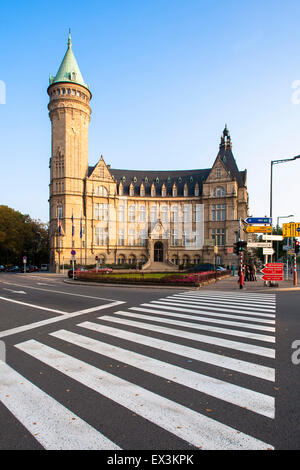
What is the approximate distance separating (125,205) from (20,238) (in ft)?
82.0

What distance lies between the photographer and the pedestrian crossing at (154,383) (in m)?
3.21

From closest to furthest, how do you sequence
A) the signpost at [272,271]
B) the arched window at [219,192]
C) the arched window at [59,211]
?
the signpost at [272,271]
the arched window at [59,211]
the arched window at [219,192]

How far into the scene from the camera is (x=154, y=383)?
4512 millimetres

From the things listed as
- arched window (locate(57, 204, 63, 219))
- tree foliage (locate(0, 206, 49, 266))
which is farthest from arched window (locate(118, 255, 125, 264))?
tree foliage (locate(0, 206, 49, 266))

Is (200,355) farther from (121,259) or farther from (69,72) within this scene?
(69,72)

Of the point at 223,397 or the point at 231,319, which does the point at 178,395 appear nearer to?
the point at 223,397

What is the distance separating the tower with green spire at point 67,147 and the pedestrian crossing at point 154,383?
46.3m

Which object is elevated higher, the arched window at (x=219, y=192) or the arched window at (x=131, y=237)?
the arched window at (x=219, y=192)

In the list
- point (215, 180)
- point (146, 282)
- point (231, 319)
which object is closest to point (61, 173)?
point (215, 180)

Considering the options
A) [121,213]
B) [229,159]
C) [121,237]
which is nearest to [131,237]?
[121,237]

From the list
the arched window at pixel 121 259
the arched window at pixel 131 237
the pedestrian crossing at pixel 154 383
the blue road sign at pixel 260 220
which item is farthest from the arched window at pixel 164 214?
the pedestrian crossing at pixel 154 383

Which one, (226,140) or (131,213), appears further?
(226,140)

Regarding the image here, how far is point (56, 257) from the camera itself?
51.6 metres

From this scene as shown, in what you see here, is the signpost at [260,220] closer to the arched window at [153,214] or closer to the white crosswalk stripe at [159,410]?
the white crosswalk stripe at [159,410]
